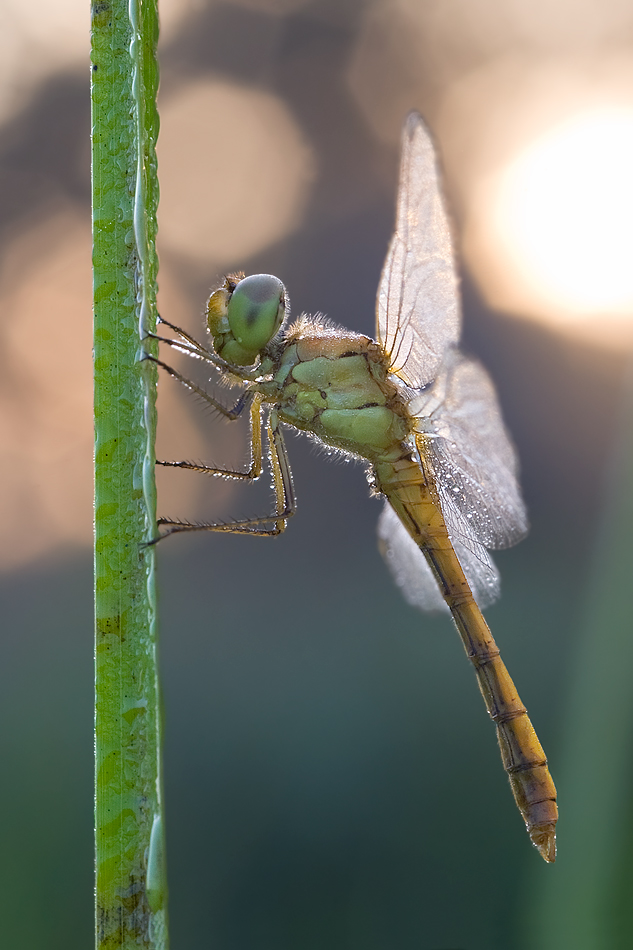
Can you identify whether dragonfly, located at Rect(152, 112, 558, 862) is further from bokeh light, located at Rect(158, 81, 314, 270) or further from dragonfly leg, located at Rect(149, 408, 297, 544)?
bokeh light, located at Rect(158, 81, 314, 270)

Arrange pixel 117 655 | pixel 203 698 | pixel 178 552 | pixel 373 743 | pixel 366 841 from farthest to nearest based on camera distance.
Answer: pixel 178 552 → pixel 203 698 → pixel 373 743 → pixel 366 841 → pixel 117 655

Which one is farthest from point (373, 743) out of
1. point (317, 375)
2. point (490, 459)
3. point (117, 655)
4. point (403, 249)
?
point (117, 655)

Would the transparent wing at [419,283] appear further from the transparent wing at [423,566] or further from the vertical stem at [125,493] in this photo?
the vertical stem at [125,493]

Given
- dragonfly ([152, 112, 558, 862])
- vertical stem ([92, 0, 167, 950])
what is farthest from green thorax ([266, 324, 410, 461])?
vertical stem ([92, 0, 167, 950])

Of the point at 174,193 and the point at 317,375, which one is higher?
the point at 174,193

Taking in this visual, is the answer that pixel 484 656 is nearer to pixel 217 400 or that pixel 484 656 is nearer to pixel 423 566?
pixel 423 566

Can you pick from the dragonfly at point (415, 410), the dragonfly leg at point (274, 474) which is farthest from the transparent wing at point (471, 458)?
the dragonfly leg at point (274, 474)
